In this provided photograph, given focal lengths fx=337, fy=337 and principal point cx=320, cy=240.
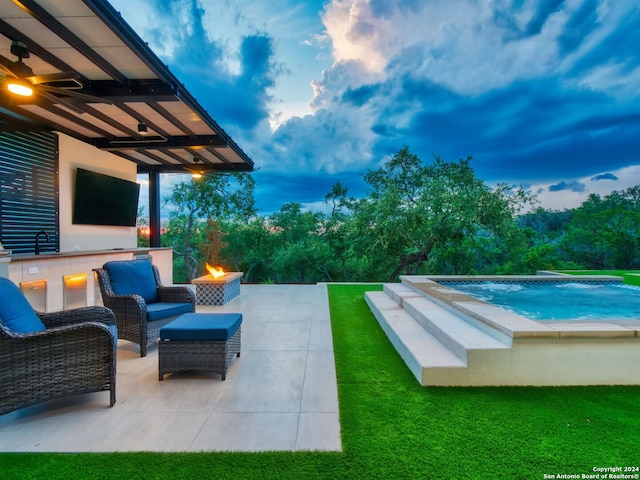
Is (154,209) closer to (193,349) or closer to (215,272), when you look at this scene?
(215,272)

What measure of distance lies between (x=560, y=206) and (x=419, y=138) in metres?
6.85

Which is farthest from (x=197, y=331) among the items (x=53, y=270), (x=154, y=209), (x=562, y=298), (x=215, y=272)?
(x=154, y=209)

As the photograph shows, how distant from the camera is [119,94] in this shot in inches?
167

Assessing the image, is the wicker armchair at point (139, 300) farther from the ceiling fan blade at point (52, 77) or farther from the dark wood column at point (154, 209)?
the dark wood column at point (154, 209)

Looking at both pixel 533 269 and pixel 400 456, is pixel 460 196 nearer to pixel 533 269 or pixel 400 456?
pixel 533 269

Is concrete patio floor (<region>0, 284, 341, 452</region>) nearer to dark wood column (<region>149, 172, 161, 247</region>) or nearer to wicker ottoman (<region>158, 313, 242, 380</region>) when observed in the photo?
wicker ottoman (<region>158, 313, 242, 380</region>)

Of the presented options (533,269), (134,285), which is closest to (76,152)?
(134,285)

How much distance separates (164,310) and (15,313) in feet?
4.68

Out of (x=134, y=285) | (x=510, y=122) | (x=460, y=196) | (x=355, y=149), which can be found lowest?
(x=134, y=285)

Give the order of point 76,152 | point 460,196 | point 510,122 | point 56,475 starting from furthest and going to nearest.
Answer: point 510,122, point 460,196, point 76,152, point 56,475

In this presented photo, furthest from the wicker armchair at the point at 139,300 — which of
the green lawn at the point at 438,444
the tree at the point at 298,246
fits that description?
the tree at the point at 298,246

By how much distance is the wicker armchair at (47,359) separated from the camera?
2199mm

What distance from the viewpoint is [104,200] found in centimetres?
701

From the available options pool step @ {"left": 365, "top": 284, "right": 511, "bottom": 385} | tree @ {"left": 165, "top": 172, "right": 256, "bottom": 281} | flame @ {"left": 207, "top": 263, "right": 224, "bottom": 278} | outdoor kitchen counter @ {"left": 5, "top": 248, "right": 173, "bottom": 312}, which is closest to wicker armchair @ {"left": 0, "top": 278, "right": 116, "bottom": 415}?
outdoor kitchen counter @ {"left": 5, "top": 248, "right": 173, "bottom": 312}
